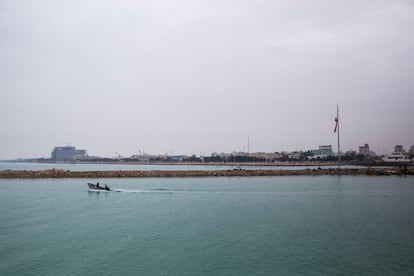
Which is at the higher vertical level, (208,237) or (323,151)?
(323,151)

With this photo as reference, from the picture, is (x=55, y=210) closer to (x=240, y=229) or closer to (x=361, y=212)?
(x=240, y=229)

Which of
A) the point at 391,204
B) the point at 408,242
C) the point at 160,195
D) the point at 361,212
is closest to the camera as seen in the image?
the point at 408,242

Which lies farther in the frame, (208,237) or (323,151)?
(323,151)

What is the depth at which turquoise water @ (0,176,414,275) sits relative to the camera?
42.5 ft

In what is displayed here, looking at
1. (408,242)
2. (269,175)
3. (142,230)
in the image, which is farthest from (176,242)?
(269,175)

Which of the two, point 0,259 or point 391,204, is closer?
point 0,259

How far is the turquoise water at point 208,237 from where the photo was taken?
42.5ft

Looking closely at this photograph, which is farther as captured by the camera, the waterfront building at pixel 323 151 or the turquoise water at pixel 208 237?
the waterfront building at pixel 323 151

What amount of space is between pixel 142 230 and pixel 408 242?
13534 mm

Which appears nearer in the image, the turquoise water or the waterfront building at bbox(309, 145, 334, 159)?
the turquoise water

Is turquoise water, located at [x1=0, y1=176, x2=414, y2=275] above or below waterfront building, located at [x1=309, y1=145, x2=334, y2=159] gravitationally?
below

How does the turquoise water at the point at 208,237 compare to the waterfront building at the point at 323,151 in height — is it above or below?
below

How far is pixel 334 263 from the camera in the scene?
13133 millimetres

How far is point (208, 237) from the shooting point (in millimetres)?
17281
